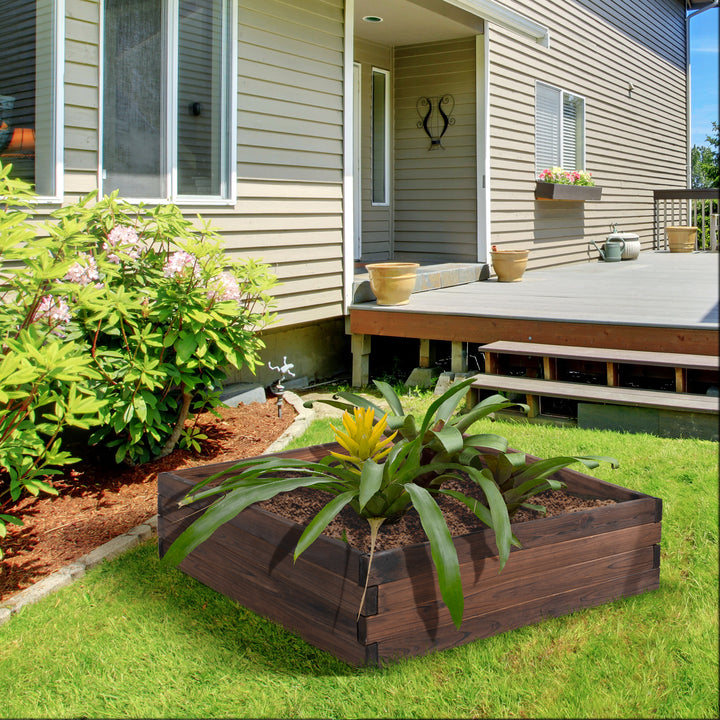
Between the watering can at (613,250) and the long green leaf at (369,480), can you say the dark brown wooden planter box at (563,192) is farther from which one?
the long green leaf at (369,480)

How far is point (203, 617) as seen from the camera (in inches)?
87.7

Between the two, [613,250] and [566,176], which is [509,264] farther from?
[613,250]

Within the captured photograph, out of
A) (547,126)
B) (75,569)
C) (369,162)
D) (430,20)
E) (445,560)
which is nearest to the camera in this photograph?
(445,560)

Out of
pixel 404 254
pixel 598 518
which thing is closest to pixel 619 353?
pixel 598 518

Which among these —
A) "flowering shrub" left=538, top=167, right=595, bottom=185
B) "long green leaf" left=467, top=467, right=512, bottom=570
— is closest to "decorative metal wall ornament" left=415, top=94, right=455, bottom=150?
"flowering shrub" left=538, top=167, right=595, bottom=185

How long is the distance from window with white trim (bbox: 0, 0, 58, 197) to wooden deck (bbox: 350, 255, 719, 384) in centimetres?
259

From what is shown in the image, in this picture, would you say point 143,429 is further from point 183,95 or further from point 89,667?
point 183,95

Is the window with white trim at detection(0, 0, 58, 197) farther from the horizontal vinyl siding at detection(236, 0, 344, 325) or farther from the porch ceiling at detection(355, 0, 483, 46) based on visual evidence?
the porch ceiling at detection(355, 0, 483, 46)

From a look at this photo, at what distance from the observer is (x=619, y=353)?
4.36 metres

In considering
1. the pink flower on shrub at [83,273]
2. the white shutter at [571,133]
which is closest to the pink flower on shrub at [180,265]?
→ the pink flower on shrub at [83,273]

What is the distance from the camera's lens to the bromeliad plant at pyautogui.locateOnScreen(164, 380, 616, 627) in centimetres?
184

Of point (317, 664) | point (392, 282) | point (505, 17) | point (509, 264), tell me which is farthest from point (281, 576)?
point (505, 17)

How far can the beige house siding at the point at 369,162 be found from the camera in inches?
311

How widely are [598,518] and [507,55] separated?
6.97 m
